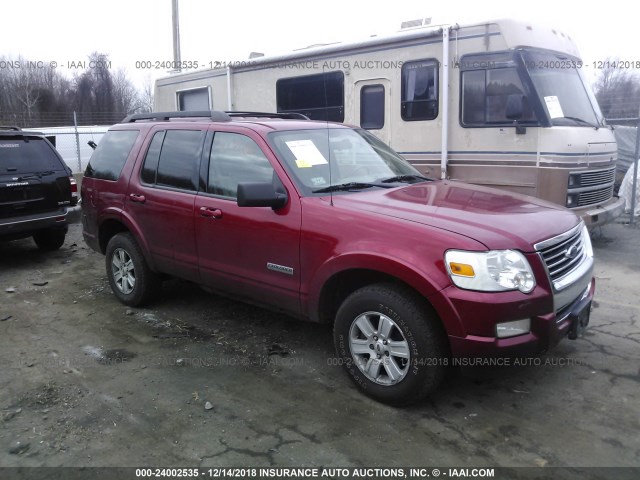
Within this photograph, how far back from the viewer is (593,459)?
115 inches

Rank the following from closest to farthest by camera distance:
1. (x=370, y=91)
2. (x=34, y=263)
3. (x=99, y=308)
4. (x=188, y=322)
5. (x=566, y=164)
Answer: (x=188, y=322) < (x=99, y=308) < (x=566, y=164) < (x=34, y=263) < (x=370, y=91)

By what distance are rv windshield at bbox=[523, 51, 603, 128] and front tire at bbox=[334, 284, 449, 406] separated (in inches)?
179

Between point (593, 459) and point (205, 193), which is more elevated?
point (205, 193)

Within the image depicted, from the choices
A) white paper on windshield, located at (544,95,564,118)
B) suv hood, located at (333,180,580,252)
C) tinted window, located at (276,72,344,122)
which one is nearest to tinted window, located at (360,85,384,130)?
tinted window, located at (276,72,344,122)

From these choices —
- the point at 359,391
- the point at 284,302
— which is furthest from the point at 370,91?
the point at 359,391

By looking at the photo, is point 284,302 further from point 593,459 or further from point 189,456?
point 593,459

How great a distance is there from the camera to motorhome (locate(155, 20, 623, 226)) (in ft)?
22.2

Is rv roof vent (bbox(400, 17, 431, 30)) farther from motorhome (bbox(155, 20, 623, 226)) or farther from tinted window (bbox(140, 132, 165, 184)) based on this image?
tinted window (bbox(140, 132, 165, 184))

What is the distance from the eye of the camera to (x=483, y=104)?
717cm

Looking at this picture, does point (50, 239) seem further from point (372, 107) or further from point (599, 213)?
point (599, 213)

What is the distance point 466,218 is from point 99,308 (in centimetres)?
392

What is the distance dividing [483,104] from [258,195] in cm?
460

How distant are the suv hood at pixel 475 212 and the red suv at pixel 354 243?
0.01 meters

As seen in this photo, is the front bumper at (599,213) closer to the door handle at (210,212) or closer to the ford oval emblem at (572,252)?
the ford oval emblem at (572,252)
